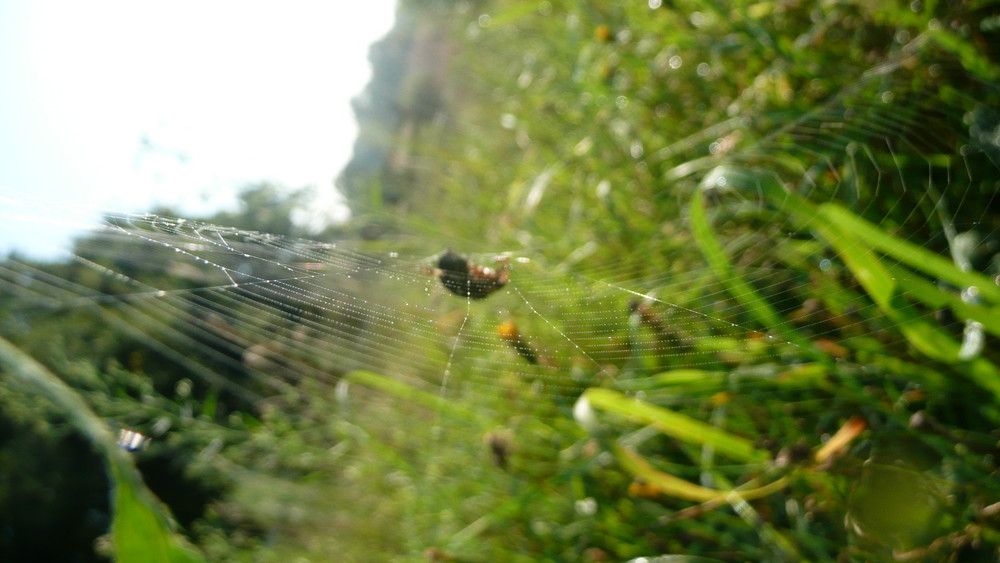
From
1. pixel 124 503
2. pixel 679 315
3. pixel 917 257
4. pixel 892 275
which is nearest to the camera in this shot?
pixel 124 503

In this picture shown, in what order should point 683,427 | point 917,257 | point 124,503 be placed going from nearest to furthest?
point 124,503 < point 917,257 < point 683,427

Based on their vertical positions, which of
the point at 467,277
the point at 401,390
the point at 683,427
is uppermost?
the point at 467,277

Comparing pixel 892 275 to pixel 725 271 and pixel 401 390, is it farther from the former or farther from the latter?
pixel 401 390

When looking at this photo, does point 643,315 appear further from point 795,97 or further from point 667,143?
point 667,143

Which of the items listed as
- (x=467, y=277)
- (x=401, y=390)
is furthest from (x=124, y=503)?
(x=401, y=390)

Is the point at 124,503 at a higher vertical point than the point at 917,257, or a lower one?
higher

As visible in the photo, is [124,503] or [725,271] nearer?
[124,503]

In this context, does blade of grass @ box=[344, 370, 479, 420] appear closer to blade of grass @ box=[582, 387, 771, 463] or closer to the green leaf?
blade of grass @ box=[582, 387, 771, 463]
